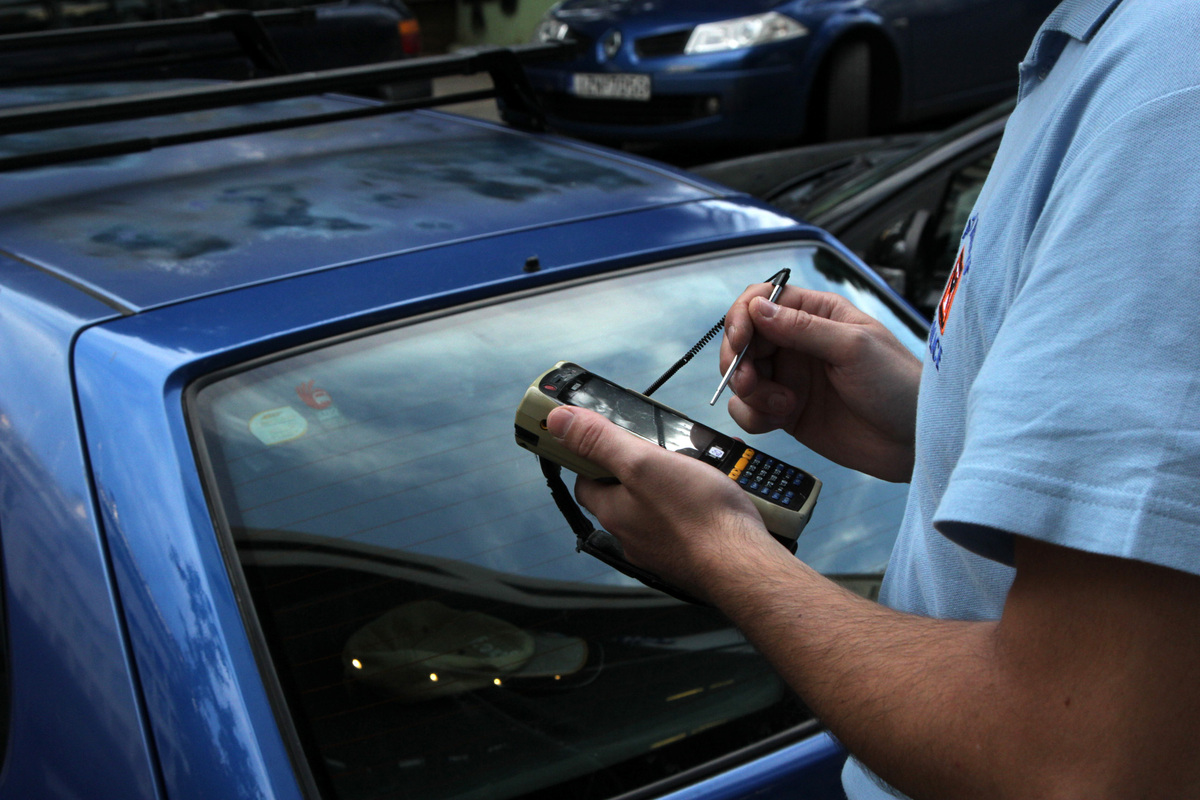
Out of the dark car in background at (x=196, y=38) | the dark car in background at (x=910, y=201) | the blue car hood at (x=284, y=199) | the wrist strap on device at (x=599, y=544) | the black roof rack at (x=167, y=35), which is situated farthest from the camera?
the dark car in background at (x=910, y=201)

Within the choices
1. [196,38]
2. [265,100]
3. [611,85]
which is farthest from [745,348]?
[611,85]

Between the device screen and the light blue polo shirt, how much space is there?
50 centimetres

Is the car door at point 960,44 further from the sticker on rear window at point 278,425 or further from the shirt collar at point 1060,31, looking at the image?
the shirt collar at point 1060,31

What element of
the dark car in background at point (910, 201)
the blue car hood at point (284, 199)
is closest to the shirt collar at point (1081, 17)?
the blue car hood at point (284, 199)

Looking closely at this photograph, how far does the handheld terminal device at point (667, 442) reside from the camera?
117cm

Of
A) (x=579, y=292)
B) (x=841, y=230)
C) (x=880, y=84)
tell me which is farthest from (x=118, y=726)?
(x=880, y=84)

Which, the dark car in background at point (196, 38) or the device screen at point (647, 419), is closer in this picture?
the device screen at point (647, 419)

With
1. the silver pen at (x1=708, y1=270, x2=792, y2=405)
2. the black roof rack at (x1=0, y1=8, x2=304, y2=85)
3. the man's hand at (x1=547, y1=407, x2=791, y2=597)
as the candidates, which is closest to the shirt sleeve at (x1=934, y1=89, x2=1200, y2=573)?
the man's hand at (x1=547, y1=407, x2=791, y2=597)

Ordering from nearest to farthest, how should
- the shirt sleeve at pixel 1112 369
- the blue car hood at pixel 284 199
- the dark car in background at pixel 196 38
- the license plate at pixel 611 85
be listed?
1. the shirt sleeve at pixel 1112 369
2. the blue car hood at pixel 284 199
3. the dark car in background at pixel 196 38
4. the license plate at pixel 611 85

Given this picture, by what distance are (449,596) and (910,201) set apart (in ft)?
8.14

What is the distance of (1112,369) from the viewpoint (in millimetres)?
685

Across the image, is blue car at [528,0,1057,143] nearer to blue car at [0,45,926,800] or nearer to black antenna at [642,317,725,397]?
blue car at [0,45,926,800]

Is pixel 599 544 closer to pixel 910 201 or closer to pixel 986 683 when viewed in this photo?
pixel 986 683

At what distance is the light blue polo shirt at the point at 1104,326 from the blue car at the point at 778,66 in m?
5.79
